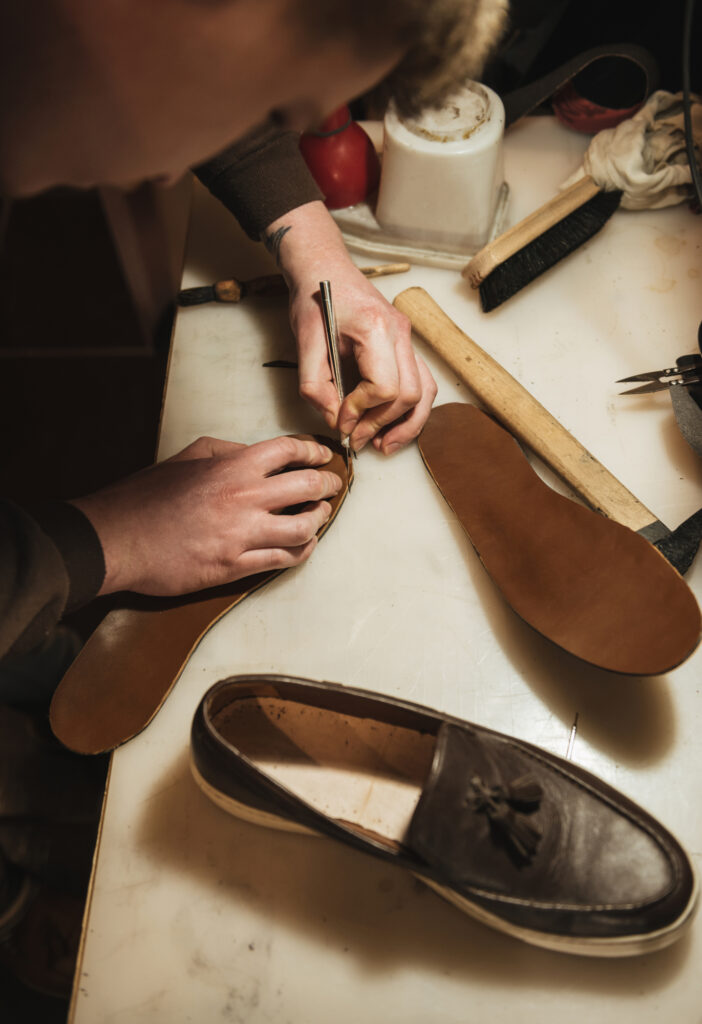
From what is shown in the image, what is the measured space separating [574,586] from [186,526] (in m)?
0.42

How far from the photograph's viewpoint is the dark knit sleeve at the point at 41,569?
2.03 feet

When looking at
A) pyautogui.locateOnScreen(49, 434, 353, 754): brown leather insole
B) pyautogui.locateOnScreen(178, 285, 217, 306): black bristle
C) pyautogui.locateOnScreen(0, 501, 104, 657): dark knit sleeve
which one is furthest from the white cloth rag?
pyautogui.locateOnScreen(0, 501, 104, 657): dark knit sleeve

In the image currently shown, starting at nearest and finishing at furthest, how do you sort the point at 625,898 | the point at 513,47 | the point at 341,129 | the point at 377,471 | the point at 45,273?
the point at 625,898, the point at 377,471, the point at 341,129, the point at 513,47, the point at 45,273

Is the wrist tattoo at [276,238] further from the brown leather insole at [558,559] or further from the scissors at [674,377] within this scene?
the scissors at [674,377]

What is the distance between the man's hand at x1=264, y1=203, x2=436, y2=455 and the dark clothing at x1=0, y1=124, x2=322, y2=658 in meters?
0.05

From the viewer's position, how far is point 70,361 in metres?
1.81

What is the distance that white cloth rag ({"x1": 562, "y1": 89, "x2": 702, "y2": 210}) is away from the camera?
0.99 metres

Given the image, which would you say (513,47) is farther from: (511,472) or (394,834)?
(394,834)

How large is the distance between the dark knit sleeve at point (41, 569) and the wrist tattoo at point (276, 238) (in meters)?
0.44

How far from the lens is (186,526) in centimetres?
75

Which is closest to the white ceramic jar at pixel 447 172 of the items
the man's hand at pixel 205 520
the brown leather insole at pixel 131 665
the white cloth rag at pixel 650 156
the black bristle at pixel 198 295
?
the white cloth rag at pixel 650 156

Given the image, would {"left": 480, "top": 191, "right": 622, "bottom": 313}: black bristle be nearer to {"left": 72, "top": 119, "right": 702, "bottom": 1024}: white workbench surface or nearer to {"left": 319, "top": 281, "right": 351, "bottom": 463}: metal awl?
{"left": 72, "top": 119, "right": 702, "bottom": 1024}: white workbench surface

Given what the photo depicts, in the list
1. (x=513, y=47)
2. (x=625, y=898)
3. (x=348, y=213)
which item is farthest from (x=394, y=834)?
(x=513, y=47)

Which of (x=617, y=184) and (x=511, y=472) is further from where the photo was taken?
(x=617, y=184)
